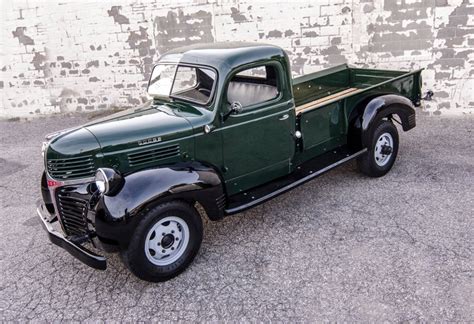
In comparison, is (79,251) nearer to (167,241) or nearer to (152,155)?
(167,241)

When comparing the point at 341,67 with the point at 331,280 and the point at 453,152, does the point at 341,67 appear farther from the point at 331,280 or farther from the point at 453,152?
the point at 331,280

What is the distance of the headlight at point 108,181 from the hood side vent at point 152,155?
1.20ft

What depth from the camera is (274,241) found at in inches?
167

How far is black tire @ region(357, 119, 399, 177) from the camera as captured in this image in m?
5.29

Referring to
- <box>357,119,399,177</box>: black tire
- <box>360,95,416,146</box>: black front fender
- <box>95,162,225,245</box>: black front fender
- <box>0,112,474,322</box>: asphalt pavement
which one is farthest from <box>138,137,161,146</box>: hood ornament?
<box>357,119,399,177</box>: black tire

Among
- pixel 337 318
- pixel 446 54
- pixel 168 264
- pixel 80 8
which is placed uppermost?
pixel 80 8

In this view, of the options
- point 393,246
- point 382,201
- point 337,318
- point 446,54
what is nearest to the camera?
point 337,318

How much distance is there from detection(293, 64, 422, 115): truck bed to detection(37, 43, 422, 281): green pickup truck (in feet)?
1.35

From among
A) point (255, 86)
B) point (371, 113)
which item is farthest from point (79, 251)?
point (371, 113)

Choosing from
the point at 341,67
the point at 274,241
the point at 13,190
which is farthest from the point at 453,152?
the point at 13,190

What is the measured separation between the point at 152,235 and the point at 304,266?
1.40m

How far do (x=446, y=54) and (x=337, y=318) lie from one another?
20.5ft

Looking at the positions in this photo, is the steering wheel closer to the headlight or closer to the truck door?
the truck door

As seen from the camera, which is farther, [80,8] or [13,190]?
[80,8]
